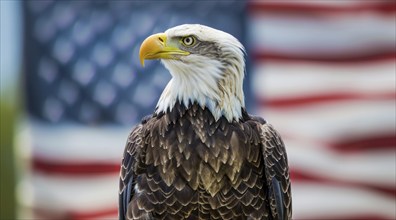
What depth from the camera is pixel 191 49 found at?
15.4 ft

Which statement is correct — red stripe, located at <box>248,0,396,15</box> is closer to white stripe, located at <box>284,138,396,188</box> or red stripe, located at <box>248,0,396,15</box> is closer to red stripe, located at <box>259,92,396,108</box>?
red stripe, located at <box>259,92,396,108</box>

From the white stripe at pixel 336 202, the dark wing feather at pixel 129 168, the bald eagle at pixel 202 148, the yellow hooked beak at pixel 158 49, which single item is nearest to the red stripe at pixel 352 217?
the white stripe at pixel 336 202

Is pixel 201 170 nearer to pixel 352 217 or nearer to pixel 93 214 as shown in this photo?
pixel 93 214

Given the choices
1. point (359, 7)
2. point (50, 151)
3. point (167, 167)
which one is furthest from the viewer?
point (359, 7)

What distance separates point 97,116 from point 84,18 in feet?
2.64

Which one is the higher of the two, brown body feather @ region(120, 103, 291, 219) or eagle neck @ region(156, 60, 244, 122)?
eagle neck @ region(156, 60, 244, 122)

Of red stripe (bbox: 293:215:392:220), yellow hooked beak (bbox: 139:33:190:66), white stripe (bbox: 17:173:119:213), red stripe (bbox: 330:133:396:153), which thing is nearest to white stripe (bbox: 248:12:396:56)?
red stripe (bbox: 330:133:396:153)

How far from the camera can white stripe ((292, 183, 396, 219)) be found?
7.26 m

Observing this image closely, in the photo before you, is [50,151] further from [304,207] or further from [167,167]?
[167,167]

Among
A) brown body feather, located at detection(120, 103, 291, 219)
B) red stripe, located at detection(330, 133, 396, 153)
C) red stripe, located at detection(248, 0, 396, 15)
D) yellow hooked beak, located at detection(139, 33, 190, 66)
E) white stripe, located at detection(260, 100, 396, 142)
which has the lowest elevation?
brown body feather, located at detection(120, 103, 291, 219)

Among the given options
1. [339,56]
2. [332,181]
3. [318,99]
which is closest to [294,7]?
[339,56]

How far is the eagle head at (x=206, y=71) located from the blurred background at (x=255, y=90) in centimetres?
236

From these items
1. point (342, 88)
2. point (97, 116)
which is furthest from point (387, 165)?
point (97, 116)

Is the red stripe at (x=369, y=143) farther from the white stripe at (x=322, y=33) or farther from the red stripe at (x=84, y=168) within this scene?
the red stripe at (x=84, y=168)
